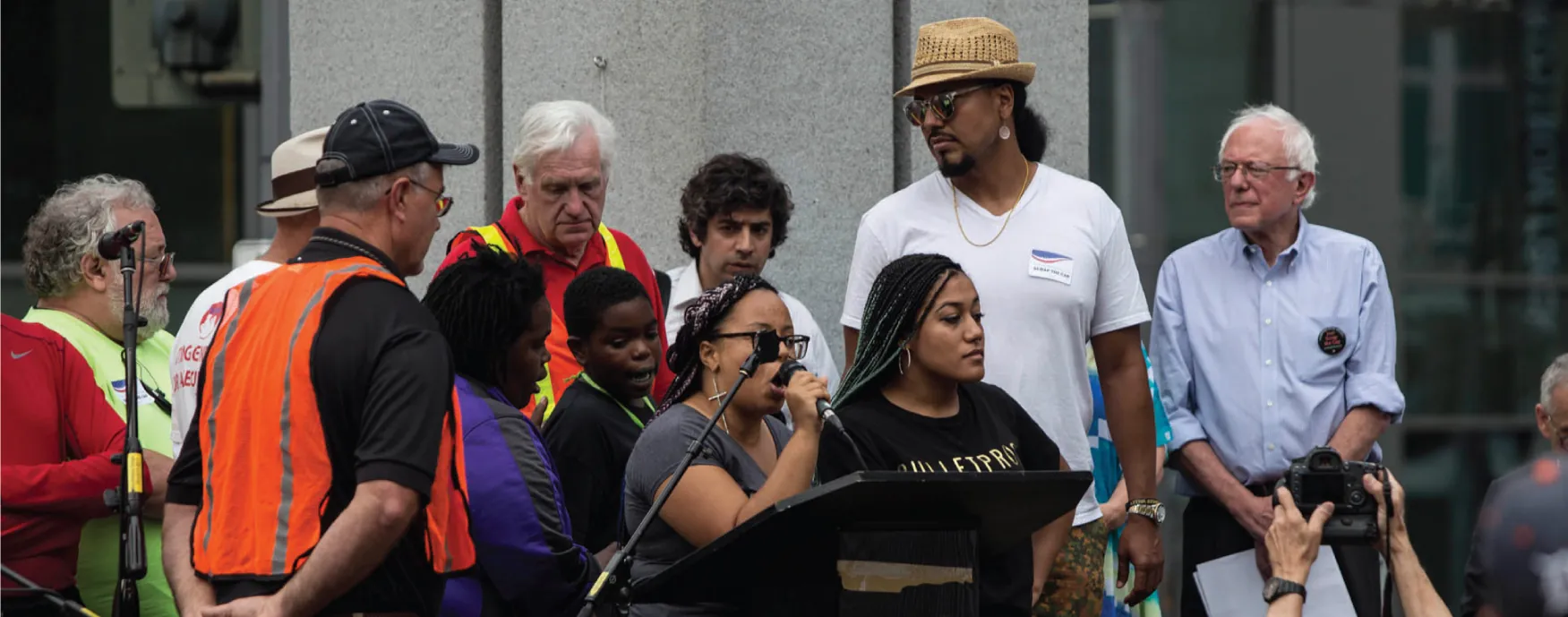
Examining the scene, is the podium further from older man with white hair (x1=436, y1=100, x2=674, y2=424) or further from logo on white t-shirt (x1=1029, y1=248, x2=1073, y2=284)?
older man with white hair (x1=436, y1=100, x2=674, y2=424)

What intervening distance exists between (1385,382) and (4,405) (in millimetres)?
4135

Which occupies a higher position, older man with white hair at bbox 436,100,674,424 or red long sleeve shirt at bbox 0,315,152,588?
older man with white hair at bbox 436,100,674,424

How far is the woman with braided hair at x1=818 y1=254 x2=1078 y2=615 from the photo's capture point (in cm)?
518

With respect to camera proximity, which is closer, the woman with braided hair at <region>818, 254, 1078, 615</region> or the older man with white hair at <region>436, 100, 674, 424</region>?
the woman with braided hair at <region>818, 254, 1078, 615</region>

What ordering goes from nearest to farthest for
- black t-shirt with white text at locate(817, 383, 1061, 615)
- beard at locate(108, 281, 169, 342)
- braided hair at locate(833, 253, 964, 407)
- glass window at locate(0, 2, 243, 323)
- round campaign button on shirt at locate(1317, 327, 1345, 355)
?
black t-shirt with white text at locate(817, 383, 1061, 615) → braided hair at locate(833, 253, 964, 407) → beard at locate(108, 281, 169, 342) → round campaign button on shirt at locate(1317, 327, 1345, 355) → glass window at locate(0, 2, 243, 323)

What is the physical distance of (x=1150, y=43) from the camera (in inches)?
579

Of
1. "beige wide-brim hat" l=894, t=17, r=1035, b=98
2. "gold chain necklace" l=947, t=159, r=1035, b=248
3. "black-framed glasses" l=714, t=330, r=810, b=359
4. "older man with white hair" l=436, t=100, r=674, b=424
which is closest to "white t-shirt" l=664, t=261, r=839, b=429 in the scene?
"older man with white hair" l=436, t=100, r=674, b=424

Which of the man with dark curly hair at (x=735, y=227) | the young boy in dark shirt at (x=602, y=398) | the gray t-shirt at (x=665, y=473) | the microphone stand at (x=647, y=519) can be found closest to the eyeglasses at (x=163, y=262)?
the young boy in dark shirt at (x=602, y=398)

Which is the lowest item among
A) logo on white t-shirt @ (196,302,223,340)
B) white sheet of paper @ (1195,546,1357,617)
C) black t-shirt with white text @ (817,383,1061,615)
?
white sheet of paper @ (1195,546,1357,617)

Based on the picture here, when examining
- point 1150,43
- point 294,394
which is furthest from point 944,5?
point 1150,43

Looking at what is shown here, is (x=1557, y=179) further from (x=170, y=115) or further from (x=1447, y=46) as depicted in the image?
(x=170, y=115)

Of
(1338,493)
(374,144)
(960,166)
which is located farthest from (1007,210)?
(374,144)

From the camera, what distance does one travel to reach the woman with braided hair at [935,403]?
5.18 metres

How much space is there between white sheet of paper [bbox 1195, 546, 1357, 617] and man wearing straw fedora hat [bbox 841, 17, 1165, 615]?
0.63 metres
